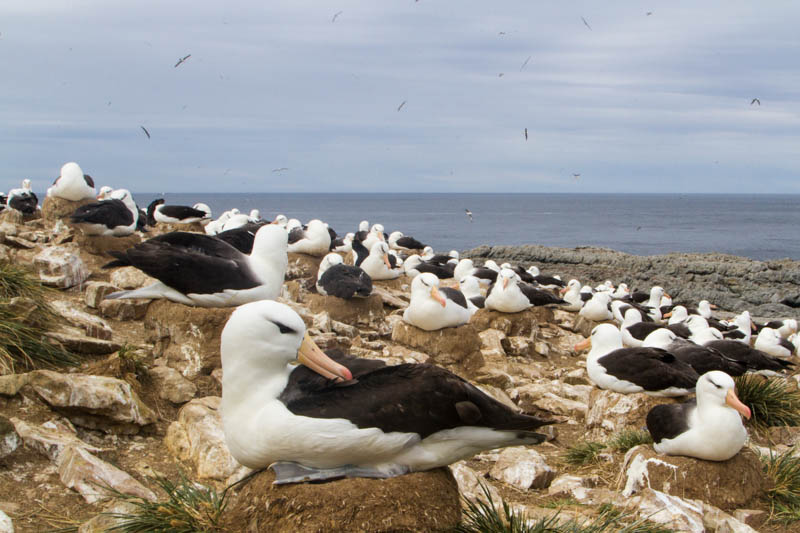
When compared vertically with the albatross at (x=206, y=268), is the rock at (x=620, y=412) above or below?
below

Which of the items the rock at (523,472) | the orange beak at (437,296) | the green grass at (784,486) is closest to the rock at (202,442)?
the rock at (523,472)

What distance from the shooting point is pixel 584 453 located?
275 inches

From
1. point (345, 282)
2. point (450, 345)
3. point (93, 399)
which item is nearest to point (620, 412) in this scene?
point (450, 345)

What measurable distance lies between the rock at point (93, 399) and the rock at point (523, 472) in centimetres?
287

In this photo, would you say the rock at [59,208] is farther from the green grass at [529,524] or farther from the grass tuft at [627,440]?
the green grass at [529,524]

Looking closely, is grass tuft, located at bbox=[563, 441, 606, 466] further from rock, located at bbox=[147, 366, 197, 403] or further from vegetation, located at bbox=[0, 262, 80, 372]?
vegetation, located at bbox=[0, 262, 80, 372]

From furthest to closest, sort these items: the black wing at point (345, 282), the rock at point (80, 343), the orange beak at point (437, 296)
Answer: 1. the black wing at point (345, 282)
2. the orange beak at point (437, 296)
3. the rock at point (80, 343)

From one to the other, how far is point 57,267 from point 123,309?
1.08 m

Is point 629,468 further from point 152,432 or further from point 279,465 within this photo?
point 152,432

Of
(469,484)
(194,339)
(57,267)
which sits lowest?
(469,484)

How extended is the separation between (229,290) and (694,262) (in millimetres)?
28720

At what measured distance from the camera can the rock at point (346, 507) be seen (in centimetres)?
363

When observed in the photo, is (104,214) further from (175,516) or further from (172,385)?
(175,516)

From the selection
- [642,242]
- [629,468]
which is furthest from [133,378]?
[642,242]
